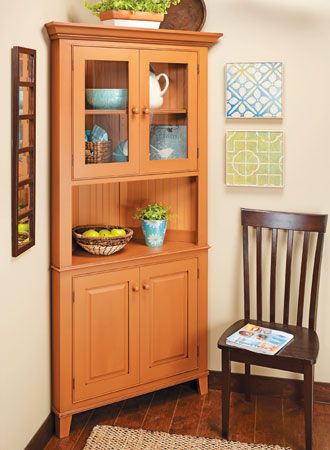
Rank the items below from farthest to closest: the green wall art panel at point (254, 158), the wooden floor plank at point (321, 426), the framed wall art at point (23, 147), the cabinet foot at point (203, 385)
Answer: the cabinet foot at point (203, 385), the green wall art panel at point (254, 158), the wooden floor plank at point (321, 426), the framed wall art at point (23, 147)

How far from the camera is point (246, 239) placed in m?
3.58

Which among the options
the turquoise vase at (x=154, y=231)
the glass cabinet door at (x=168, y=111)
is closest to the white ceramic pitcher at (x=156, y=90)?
the glass cabinet door at (x=168, y=111)

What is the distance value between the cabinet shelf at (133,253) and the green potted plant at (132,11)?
41.3 inches

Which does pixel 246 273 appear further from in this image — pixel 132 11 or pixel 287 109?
pixel 132 11

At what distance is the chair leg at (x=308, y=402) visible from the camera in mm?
3057

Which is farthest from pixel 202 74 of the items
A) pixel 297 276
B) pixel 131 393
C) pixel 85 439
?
pixel 85 439

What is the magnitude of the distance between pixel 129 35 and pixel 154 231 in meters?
0.95

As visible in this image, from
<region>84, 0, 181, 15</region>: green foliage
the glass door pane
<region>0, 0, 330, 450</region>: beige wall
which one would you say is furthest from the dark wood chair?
<region>84, 0, 181, 15</region>: green foliage

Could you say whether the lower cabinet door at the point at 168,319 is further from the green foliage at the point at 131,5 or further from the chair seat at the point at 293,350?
the green foliage at the point at 131,5

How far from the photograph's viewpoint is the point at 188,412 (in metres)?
3.50

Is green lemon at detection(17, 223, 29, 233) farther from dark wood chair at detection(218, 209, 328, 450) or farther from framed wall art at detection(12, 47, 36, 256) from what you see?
dark wood chair at detection(218, 209, 328, 450)

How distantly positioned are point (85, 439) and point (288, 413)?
1008 millimetres

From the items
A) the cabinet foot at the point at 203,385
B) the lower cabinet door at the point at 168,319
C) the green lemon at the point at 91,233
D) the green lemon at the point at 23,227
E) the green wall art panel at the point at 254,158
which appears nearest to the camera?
the green lemon at the point at 23,227

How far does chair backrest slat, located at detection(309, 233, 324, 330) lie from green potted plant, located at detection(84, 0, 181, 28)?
1.28m
